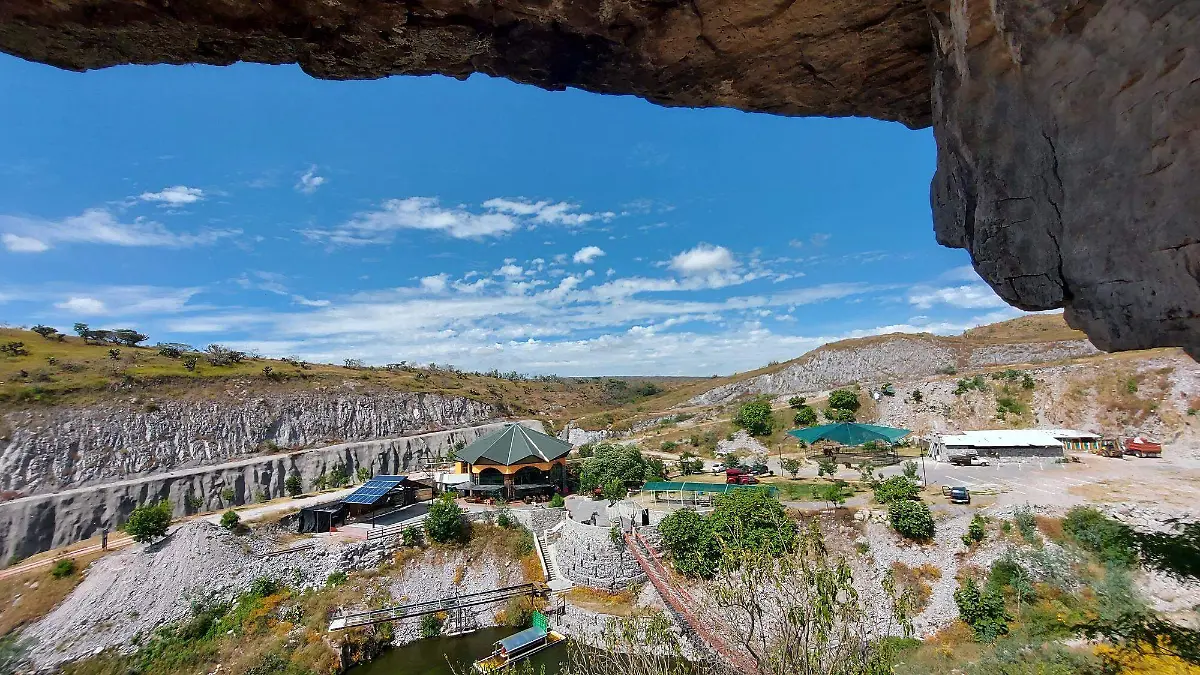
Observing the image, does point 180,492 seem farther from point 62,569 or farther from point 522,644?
point 522,644

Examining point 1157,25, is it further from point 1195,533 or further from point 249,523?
point 249,523

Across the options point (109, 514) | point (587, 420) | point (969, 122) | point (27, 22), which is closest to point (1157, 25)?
point (969, 122)

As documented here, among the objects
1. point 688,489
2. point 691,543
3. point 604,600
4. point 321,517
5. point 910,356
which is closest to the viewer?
point 691,543

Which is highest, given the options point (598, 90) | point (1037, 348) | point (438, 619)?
point (598, 90)

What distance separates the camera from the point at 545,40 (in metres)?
6.44

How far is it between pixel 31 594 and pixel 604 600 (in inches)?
1042

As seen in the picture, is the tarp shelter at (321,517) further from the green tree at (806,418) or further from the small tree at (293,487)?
the green tree at (806,418)

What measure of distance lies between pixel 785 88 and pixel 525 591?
24.7 metres

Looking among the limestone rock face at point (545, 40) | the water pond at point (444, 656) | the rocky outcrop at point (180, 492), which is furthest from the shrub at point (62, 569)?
the limestone rock face at point (545, 40)

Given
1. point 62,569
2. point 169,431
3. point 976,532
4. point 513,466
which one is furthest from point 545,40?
point 169,431

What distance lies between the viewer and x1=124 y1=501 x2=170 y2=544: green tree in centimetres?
2464

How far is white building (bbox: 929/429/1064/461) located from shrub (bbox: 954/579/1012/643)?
17.3m

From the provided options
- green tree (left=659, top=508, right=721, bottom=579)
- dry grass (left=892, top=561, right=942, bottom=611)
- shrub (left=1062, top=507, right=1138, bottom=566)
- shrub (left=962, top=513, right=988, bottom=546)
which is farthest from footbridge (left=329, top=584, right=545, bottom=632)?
shrub (left=1062, top=507, right=1138, bottom=566)

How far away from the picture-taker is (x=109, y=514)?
3316cm
